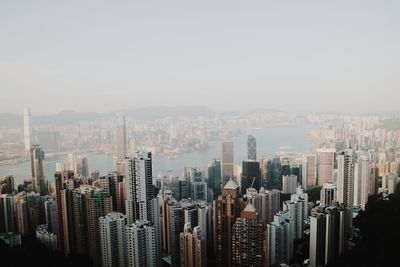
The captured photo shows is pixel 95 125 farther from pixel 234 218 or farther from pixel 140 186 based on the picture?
pixel 234 218

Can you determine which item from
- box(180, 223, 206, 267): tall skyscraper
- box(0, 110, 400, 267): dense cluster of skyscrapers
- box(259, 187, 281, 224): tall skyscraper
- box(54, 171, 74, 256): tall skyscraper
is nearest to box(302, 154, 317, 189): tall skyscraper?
box(0, 110, 400, 267): dense cluster of skyscrapers

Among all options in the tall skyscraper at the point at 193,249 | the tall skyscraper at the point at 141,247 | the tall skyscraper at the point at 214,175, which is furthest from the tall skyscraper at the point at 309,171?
the tall skyscraper at the point at 141,247

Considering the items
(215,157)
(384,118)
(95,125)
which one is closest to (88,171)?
(95,125)

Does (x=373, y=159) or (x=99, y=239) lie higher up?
(x=373, y=159)

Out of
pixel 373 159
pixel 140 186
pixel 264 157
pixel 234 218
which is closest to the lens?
pixel 234 218

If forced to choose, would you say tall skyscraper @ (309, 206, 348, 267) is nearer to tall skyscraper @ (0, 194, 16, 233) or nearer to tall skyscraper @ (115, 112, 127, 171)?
tall skyscraper @ (115, 112, 127, 171)

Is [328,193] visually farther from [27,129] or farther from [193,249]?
[27,129]
